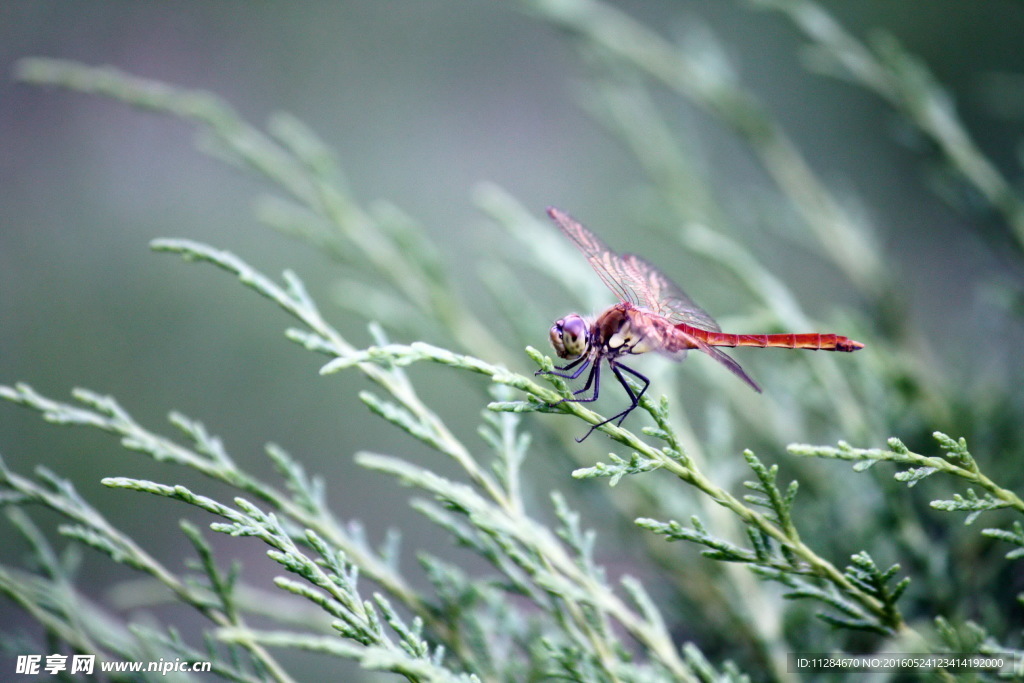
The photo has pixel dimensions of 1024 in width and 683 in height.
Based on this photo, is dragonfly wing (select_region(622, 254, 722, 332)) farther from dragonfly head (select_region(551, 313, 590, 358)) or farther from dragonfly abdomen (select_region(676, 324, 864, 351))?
dragonfly head (select_region(551, 313, 590, 358))

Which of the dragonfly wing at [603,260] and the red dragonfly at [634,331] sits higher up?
the dragonfly wing at [603,260]

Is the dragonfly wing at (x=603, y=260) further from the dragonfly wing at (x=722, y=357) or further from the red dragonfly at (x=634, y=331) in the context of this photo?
the dragonfly wing at (x=722, y=357)

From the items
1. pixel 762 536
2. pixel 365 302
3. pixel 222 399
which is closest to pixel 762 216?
pixel 365 302

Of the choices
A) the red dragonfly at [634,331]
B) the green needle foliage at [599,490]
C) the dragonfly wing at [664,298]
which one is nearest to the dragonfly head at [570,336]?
the red dragonfly at [634,331]

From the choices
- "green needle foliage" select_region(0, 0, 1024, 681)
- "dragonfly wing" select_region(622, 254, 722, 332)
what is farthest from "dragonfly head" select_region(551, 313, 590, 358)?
"dragonfly wing" select_region(622, 254, 722, 332)

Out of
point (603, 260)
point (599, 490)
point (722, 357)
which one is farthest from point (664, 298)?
point (599, 490)
